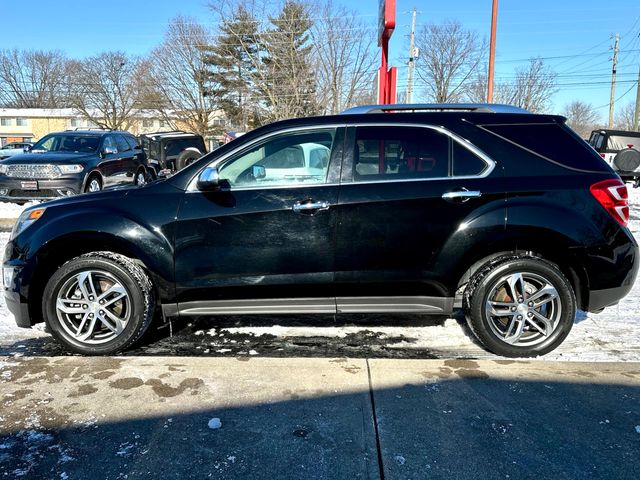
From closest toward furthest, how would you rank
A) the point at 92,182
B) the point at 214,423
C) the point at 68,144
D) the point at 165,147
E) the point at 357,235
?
the point at 214,423
the point at 357,235
the point at 92,182
the point at 68,144
the point at 165,147

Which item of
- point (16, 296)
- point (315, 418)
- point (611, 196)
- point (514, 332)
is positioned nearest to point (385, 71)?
point (611, 196)

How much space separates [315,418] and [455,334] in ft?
6.05

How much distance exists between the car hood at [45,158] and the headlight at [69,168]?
131mm

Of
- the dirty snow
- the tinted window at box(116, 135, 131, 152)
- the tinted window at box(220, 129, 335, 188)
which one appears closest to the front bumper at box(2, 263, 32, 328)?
the tinted window at box(220, 129, 335, 188)

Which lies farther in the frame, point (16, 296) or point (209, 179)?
point (16, 296)

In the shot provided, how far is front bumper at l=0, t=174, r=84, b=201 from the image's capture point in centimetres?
1015

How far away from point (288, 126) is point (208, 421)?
215 cm

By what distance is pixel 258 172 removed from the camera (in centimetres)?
371

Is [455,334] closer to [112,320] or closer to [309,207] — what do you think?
[309,207]

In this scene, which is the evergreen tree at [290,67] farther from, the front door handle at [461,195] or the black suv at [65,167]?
the front door handle at [461,195]

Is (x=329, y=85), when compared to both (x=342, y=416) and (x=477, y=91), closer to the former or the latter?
(x=477, y=91)

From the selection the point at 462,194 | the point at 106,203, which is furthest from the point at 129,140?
the point at 462,194

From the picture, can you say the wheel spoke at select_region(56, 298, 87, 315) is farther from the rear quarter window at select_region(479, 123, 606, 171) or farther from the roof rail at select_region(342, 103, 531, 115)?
the rear quarter window at select_region(479, 123, 606, 171)

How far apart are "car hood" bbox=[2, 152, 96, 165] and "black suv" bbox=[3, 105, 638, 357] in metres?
7.56
